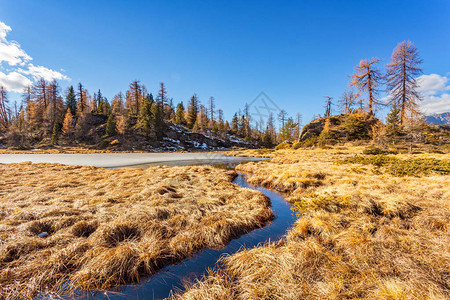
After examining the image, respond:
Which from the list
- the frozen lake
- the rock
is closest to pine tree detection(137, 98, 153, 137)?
the frozen lake

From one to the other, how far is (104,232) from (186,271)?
2826 millimetres

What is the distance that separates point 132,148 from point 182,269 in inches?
2128

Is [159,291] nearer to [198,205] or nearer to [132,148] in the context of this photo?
[198,205]

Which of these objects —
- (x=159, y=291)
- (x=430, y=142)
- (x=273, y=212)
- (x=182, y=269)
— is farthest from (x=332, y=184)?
(x=430, y=142)

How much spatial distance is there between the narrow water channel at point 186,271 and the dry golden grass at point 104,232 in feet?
0.75

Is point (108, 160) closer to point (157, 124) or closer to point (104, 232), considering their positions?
point (104, 232)

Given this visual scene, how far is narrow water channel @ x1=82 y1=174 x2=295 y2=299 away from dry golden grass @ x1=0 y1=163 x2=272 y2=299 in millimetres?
228

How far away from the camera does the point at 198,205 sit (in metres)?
7.84

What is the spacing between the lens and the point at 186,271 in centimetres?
416

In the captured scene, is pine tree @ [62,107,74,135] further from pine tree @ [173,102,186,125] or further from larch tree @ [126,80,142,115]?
pine tree @ [173,102,186,125]

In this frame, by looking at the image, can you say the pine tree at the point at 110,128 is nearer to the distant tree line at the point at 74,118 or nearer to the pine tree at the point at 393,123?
the distant tree line at the point at 74,118

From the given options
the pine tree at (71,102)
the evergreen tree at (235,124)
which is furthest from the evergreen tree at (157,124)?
the evergreen tree at (235,124)

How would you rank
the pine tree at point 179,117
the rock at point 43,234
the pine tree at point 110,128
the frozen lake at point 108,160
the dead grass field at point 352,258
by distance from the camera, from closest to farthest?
the dead grass field at point 352,258, the rock at point 43,234, the frozen lake at point 108,160, the pine tree at point 110,128, the pine tree at point 179,117

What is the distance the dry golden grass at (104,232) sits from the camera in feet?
12.0
